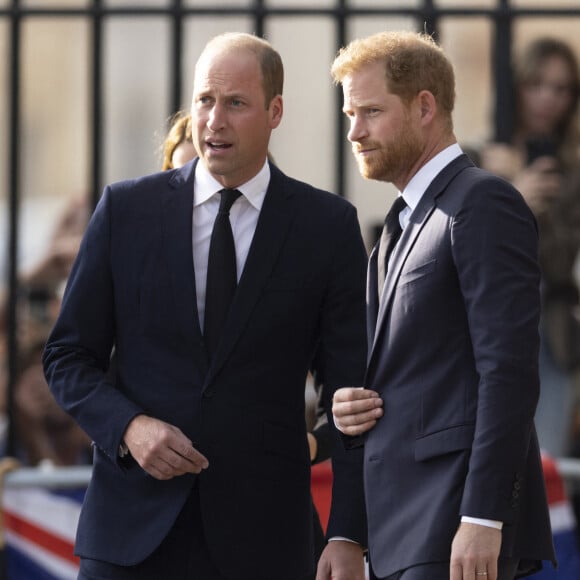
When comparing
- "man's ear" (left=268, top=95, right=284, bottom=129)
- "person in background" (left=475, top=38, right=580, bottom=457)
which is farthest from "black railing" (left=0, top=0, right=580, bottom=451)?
"man's ear" (left=268, top=95, right=284, bottom=129)

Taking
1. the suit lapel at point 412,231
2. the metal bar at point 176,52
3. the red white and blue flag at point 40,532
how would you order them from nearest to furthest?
the suit lapel at point 412,231
the red white and blue flag at point 40,532
the metal bar at point 176,52

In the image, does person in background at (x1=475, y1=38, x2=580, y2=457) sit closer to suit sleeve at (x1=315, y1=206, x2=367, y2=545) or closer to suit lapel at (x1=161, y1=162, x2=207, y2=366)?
suit sleeve at (x1=315, y1=206, x2=367, y2=545)

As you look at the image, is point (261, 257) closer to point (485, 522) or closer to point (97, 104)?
point (485, 522)

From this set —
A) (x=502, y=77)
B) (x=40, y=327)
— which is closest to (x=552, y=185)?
(x=502, y=77)

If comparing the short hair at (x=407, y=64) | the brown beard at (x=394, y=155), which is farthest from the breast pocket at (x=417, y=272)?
the short hair at (x=407, y=64)

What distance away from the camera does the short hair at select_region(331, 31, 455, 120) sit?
10.6 feet

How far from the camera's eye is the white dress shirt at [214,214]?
350cm

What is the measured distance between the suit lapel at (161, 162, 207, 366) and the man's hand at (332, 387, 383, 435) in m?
0.37

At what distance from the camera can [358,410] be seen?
324 centimetres

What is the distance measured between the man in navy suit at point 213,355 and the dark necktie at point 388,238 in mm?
261

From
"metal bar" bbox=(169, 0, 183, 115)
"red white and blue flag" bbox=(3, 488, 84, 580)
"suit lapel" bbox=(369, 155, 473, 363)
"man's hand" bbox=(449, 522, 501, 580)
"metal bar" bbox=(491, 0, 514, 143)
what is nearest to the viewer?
"man's hand" bbox=(449, 522, 501, 580)

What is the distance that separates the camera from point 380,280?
3314 mm

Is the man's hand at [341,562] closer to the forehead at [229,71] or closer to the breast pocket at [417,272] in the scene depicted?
the breast pocket at [417,272]

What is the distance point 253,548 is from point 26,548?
7.98 ft
